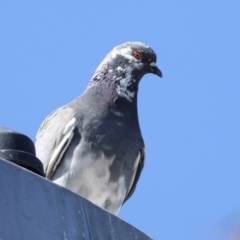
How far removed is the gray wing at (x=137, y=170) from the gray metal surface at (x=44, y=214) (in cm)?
581

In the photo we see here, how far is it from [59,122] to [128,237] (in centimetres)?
577

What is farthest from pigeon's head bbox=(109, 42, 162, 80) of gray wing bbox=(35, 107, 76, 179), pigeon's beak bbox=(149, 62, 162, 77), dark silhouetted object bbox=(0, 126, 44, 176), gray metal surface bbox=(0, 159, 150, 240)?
gray metal surface bbox=(0, 159, 150, 240)

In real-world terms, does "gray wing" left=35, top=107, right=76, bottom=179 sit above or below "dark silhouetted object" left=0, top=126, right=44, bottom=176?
below

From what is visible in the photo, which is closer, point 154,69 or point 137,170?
point 137,170

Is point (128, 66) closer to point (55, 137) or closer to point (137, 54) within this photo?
point (137, 54)

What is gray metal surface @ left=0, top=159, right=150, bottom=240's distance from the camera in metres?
3.24

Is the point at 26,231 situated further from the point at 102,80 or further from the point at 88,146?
the point at 102,80

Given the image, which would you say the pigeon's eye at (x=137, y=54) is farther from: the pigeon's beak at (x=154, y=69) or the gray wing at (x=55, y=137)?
the gray wing at (x=55, y=137)

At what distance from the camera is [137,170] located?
32.1 ft

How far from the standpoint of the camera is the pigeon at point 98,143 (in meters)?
9.09

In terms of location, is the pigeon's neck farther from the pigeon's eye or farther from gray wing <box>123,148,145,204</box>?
gray wing <box>123,148,145,204</box>

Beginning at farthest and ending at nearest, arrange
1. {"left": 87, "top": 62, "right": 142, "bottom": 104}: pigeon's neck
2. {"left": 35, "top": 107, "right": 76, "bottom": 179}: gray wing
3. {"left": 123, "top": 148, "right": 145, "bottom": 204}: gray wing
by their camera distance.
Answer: {"left": 87, "top": 62, "right": 142, "bottom": 104}: pigeon's neck
{"left": 123, "top": 148, "right": 145, "bottom": 204}: gray wing
{"left": 35, "top": 107, "right": 76, "bottom": 179}: gray wing

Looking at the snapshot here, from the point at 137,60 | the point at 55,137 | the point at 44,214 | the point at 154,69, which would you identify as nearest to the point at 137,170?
the point at 55,137

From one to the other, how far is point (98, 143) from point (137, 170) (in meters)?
0.85
